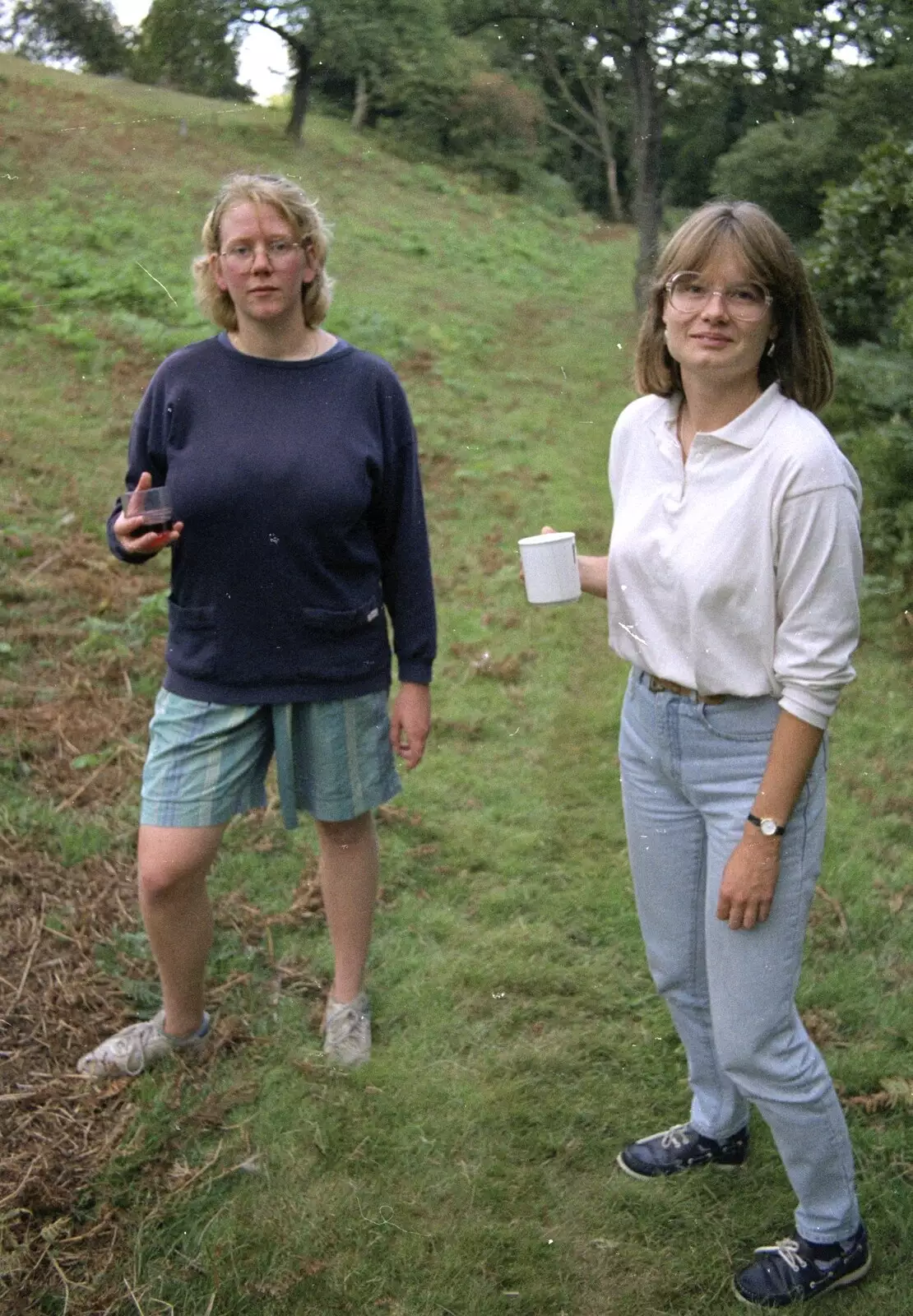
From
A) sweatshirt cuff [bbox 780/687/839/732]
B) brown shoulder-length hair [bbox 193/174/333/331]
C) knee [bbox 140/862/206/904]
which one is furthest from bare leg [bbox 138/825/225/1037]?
sweatshirt cuff [bbox 780/687/839/732]

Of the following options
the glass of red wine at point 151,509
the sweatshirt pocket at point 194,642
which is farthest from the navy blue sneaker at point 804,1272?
the glass of red wine at point 151,509

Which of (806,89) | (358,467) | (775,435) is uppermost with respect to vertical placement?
(806,89)

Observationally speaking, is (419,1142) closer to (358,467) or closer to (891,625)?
(358,467)

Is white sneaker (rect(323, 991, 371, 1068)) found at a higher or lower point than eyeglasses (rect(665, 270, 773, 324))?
lower

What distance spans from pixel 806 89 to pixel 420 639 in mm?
4314

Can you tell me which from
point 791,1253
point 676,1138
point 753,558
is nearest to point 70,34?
point 753,558

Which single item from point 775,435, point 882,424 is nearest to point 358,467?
Answer: point 775,435

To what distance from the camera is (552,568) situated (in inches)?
90.7

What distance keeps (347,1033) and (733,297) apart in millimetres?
1998

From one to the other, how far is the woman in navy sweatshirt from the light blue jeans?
26.7 inches

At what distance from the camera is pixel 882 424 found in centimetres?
675

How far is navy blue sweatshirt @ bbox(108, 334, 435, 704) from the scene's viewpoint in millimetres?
2484

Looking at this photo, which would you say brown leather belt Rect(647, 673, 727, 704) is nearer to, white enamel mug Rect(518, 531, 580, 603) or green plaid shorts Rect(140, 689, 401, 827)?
white enamel mug Rect(518, 531, 580, 603)

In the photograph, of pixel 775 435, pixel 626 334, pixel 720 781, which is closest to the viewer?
pixel 775 435
